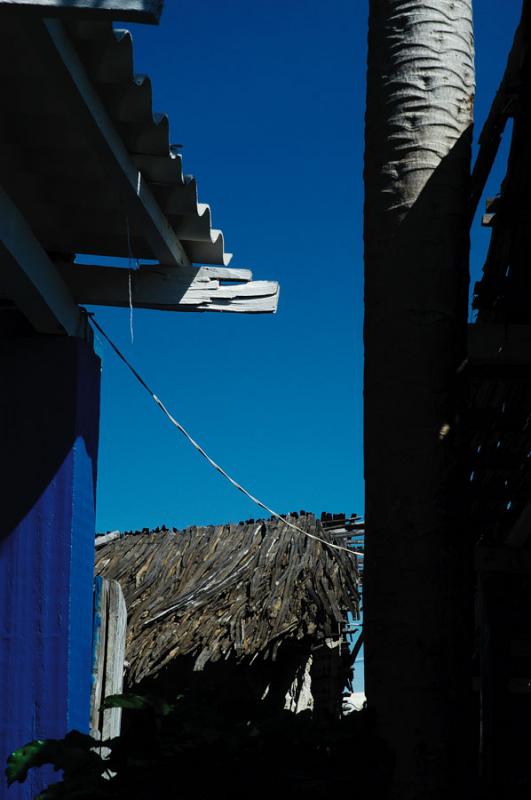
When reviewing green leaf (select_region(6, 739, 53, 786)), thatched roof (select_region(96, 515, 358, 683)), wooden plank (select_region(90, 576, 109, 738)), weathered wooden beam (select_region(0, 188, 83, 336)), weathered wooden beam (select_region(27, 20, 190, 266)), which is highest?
weathered wooden beam (select_region(27, 20, 190, 266))

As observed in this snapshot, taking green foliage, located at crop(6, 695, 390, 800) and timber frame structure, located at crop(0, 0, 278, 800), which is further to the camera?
timber frame structure, located at crop(0, 0, 278, 800)

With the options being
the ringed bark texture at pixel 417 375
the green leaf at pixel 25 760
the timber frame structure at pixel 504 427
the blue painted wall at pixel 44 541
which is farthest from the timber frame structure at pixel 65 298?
the green leaf at pixel 25 760

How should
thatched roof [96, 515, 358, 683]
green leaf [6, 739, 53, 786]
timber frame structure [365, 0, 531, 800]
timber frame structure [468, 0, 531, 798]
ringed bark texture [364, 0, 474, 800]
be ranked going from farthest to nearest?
1. thatched roof [96, 515, 358, 683]
2. timber frame structure [468, 0, 531, 798]
3. timber frame structure [365, 0, 531, 800]
4. ringed bark texture [364, 0, 474, 800]
5. green leaf [6, 739, 53, 786]

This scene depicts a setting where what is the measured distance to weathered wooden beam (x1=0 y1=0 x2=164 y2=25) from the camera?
7.43 feet

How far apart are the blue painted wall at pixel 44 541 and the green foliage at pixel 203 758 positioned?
1411 millimetres

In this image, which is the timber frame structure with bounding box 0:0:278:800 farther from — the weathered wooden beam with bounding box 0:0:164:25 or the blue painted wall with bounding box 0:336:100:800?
the weathered wooden beam with bounding box 0:0:164:25

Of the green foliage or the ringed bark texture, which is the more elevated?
the ringed bark texture

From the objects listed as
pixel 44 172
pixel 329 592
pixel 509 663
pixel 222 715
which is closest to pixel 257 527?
pixel 329 592

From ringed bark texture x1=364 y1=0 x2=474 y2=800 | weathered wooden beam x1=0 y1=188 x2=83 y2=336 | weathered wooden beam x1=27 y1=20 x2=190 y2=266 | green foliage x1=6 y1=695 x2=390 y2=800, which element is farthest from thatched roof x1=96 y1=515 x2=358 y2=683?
green foliage x1=6 y1=695 x2=390 y2=800

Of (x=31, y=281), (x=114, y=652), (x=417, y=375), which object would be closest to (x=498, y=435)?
(x=417, y=375)

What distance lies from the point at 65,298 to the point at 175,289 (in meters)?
0.45

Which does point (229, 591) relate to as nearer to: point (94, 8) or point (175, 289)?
point (175, 289)

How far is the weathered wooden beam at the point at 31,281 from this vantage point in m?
3.61

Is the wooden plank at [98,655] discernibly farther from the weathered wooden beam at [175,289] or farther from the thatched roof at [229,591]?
the thatched roof at [229,591]
